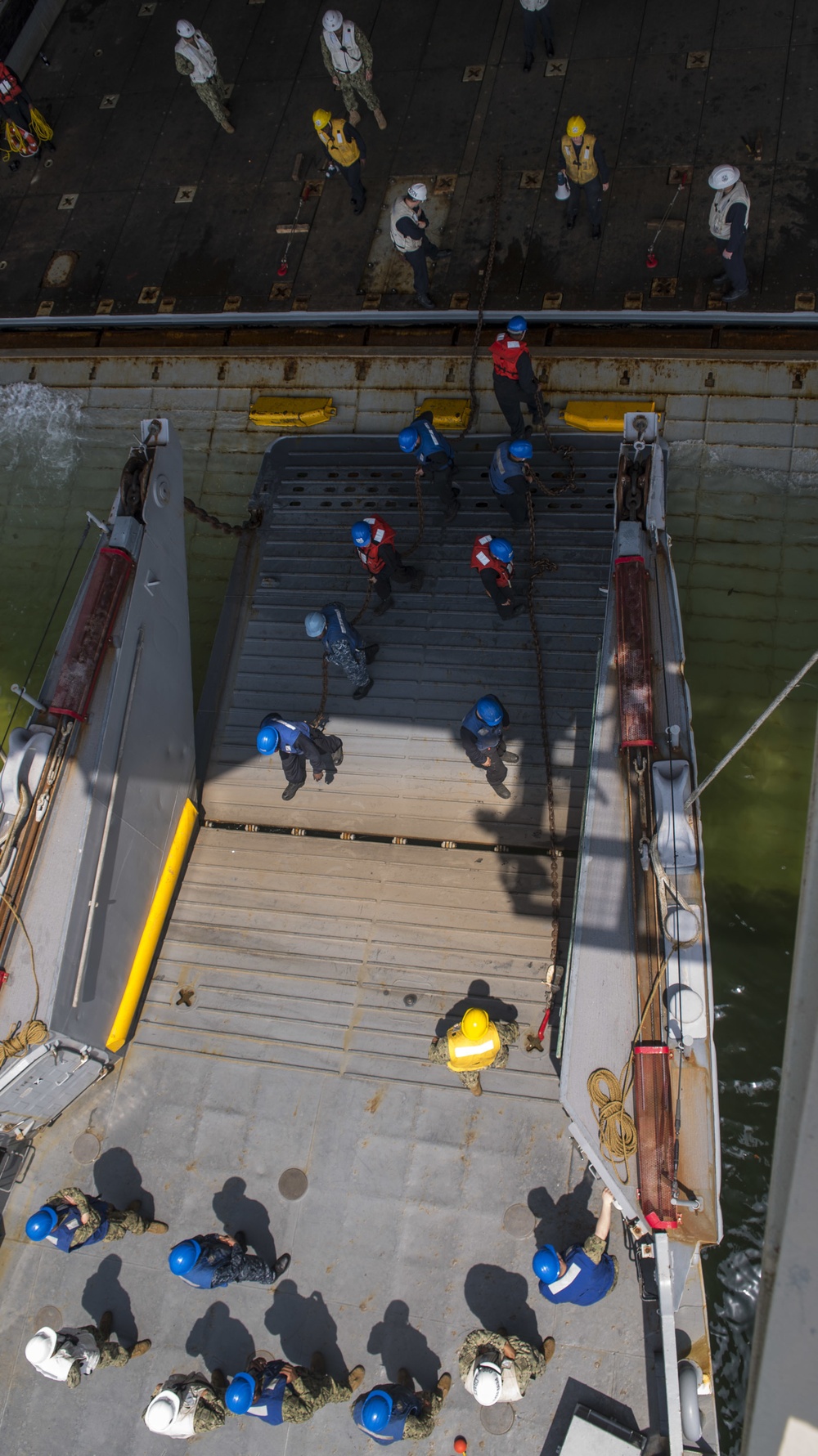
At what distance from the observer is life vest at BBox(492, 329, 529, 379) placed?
977 cm

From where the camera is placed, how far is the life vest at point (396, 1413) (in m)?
7.27

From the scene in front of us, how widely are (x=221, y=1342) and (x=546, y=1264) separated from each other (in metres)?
3.19

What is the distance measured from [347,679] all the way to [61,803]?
11.5 feet

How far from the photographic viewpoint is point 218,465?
1269 centimetres

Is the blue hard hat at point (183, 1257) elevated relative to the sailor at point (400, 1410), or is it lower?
elevated

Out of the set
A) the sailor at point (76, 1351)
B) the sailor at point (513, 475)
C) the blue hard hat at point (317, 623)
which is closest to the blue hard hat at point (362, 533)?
the blue hard hat at point (317, 623)

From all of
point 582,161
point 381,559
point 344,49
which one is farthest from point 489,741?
point 344,49

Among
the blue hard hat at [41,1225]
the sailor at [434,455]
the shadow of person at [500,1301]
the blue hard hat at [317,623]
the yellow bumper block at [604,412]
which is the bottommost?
the blue hard hat at [41,1225]

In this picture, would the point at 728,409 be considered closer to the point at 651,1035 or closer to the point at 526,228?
the point at 526,228

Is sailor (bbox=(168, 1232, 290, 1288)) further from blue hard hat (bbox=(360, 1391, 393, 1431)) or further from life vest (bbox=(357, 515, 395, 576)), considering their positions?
life vest (bbox=(357, 515, 395, 576))

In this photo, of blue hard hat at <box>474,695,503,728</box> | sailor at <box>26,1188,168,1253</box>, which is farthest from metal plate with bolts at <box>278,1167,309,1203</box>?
blue hard hat at <box>474,695,503,728</box>

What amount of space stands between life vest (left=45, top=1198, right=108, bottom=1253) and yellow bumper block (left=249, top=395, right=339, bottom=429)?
31.2 feet

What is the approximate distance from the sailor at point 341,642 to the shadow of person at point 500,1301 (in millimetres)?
5818

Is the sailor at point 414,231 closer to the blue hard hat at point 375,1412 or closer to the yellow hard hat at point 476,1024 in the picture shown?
the yellow hard hat at point 476,1024
